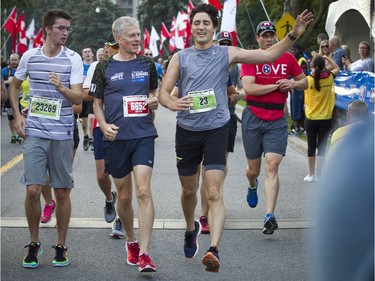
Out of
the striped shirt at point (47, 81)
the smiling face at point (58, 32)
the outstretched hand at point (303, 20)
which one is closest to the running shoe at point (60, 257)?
the striped shirt at point (47, 81)

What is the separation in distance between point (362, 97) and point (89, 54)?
465 centimetres

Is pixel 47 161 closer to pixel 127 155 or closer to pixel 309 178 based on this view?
pixel 127 155

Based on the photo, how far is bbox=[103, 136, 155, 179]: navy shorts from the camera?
6.84m

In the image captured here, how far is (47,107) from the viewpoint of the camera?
7.00 meters

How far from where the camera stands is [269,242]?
311 inches

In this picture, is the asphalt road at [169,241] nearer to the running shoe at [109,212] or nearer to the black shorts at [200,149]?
the running shoe at [109,212]

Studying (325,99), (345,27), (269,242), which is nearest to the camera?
(269,242)

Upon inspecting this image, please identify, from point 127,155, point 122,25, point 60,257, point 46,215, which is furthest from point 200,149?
point 46,215

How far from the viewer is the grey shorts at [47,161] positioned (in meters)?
6.89

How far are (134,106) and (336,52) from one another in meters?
11.6

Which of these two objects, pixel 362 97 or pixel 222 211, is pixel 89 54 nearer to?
pixel 362 97

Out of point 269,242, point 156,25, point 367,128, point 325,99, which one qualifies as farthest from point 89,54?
point 156,25

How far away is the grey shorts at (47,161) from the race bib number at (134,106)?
2.04 feet

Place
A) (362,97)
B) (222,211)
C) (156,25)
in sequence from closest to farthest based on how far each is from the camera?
(222,211), (362,97), (156,25)
